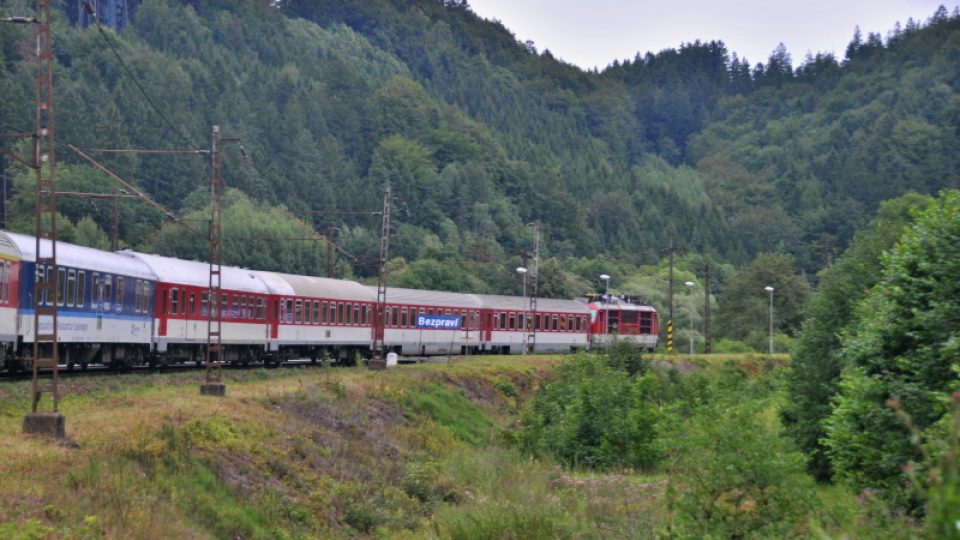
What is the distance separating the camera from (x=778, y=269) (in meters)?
113

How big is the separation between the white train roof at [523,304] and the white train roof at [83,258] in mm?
30403

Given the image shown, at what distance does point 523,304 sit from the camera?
224 feet

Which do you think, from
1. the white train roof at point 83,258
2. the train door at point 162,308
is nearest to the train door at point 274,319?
the train door at point 162,308

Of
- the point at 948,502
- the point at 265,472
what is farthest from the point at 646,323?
the point at 948,502

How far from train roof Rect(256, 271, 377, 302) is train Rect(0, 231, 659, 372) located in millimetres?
75

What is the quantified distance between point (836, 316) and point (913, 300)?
12.7 metres

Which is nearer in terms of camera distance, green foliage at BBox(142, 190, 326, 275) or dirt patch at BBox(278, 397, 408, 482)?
dirt patch at BBox(278, 397, 408, 482)

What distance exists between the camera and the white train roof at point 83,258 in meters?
29.5

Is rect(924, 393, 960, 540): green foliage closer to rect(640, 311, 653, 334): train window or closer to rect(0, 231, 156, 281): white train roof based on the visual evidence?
rect(0, 231, 156, 281): white train roof

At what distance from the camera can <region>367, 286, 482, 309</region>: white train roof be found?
58875mm

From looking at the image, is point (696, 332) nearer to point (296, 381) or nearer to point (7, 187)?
point (7, 187)

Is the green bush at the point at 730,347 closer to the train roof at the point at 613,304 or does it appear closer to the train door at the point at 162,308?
the train roof at the point at 613,304

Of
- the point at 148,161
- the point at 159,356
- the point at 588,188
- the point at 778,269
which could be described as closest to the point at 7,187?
the point at 148,161

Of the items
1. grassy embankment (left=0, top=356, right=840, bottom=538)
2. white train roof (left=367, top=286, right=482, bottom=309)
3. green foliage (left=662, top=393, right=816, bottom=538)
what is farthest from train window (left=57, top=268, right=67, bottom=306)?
white train roof (left=367, top=286, right=482, bottom=309)
